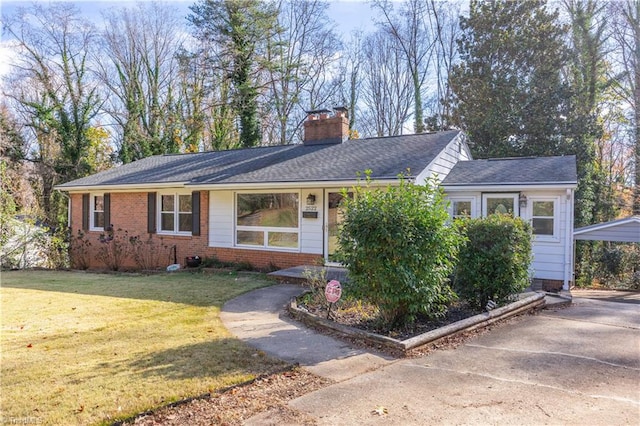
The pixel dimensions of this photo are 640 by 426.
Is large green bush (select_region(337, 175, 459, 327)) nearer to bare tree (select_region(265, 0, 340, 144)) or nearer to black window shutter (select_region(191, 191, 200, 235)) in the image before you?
black window shutter (select_region(191, 191, 200, 235))

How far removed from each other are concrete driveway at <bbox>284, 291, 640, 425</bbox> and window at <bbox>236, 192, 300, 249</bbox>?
669cm

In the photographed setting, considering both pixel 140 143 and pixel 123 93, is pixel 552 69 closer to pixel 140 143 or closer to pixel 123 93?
pixel 140 143

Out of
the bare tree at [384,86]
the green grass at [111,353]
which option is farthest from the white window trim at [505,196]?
the bare tree at [384,86]

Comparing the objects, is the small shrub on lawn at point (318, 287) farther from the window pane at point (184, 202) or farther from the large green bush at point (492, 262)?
the window pane at point (184, 202)

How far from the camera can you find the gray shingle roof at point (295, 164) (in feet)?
34.5

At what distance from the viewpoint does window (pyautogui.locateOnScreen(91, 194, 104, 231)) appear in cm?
1513

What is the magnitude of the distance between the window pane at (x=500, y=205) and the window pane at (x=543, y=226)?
2.09 ft

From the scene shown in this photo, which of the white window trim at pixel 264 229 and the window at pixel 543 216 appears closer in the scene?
the window at pixel 543 216

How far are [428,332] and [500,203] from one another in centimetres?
641

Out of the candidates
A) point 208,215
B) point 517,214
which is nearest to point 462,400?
point 517,214

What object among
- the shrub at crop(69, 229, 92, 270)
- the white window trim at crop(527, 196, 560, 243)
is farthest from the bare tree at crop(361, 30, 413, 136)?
the shrub at crop(69, 229, 92, 270)

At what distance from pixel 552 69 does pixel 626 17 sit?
473 cm

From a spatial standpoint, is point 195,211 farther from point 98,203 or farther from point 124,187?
point 98,203

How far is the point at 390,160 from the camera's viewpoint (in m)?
10.8
